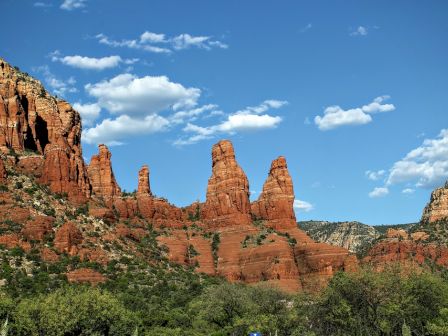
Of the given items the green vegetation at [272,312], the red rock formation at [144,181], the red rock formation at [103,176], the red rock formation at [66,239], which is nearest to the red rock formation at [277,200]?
the red rock formation at [144,181]

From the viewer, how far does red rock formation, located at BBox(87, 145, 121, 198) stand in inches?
6924

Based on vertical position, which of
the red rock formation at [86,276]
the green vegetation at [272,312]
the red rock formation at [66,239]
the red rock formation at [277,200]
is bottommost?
the green vegetation at [272,312]

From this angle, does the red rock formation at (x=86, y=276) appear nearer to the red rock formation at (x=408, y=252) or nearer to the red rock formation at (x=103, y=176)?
the red rock formation at (x=103, y=176)

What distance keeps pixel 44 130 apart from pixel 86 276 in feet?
208

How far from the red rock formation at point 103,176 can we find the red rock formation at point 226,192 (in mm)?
26605

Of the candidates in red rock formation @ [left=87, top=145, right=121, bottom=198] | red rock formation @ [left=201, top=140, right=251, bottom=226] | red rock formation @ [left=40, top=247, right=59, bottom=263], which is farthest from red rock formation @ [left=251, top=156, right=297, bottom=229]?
red rock formation @ [left=40, top=247, right=59, bottom=263]

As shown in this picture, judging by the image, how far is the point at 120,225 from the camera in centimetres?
15362

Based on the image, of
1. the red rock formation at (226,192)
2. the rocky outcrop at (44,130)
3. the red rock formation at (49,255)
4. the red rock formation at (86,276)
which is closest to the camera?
the red rock formation at (86,276)

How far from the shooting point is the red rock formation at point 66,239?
123m

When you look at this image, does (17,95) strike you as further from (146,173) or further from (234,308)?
(234,308)

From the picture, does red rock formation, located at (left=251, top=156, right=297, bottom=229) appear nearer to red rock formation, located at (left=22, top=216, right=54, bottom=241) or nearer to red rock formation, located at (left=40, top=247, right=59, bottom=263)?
red rock formation, located at (left=22, top=216, right=54, bottom=241)

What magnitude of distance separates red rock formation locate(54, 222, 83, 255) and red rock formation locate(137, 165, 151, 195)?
5553cm

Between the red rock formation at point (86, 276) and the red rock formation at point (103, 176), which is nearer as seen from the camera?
the red rock formation at point (86, 276)

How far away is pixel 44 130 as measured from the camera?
16850cm
